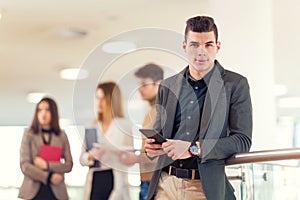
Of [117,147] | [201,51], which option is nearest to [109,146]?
[117,147]

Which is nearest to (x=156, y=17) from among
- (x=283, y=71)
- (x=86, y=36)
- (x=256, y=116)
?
(x=86, y=36)

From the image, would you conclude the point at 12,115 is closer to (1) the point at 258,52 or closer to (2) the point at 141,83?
(1) the point at 258,52

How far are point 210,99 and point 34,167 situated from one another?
262 cm

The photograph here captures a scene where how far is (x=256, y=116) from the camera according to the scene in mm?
3730

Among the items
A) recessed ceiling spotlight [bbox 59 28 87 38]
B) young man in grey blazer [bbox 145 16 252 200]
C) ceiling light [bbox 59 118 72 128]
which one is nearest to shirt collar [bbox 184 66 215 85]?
young man in grey blazer [bbox 145 16 252 200]

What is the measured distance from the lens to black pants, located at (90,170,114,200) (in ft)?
12.2

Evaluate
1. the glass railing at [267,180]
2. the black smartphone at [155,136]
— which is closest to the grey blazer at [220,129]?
the black smartphone at [155,136]

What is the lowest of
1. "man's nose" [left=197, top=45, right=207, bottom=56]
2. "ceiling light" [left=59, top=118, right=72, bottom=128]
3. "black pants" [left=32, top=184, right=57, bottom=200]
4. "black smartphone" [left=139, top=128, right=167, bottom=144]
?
"black pants" [left=32, top=184, right=57, bottom=200]

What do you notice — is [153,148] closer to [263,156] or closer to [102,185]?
[263,156]

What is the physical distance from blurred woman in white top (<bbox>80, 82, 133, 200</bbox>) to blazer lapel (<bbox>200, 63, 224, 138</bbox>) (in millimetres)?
693

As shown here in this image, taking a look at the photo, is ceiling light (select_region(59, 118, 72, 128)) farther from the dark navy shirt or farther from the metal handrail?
the metal handrail

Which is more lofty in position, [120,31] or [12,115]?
[120,31]

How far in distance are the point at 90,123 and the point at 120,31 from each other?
1.73 metres

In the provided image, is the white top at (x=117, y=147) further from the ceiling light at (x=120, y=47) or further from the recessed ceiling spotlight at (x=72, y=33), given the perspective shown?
the recessed ceiling spotlight at (x=72, y=33)
